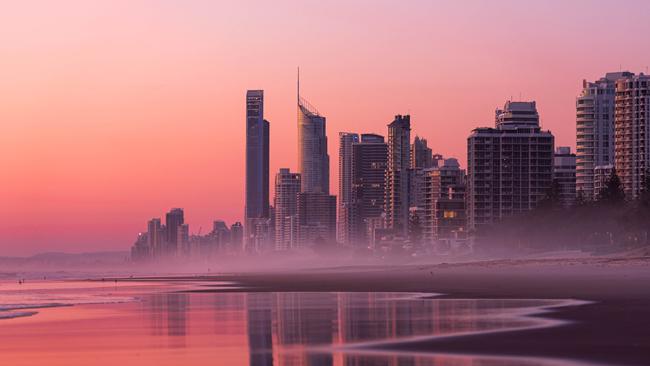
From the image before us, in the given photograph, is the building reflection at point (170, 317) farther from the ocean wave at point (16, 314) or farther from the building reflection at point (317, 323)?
the ocean wave at point (16, 314)

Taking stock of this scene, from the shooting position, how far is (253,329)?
1508 inches

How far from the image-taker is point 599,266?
301 ft

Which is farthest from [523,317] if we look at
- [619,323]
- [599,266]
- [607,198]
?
[607,198]

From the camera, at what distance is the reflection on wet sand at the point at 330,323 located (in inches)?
1145

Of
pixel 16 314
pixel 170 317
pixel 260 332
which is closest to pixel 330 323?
pixel 260 332

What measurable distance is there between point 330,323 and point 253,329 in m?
3.23

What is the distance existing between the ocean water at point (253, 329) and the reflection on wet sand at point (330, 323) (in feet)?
0.11

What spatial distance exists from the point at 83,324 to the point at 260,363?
49.7ft

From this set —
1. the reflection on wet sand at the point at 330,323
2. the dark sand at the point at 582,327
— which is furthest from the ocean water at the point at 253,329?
the dark sand at the point at 582,327

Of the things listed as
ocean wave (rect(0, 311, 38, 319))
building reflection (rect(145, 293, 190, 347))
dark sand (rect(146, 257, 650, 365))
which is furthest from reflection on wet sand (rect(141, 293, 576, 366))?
ocean wave (rect(0, 311, 38, 319))

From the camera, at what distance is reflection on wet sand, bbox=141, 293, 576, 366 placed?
2907 centimetres

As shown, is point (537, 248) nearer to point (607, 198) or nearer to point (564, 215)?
point (564, 215)

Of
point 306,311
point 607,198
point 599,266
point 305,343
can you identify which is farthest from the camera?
point 607,198

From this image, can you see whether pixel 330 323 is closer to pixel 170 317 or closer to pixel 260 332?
pixel 260 332
